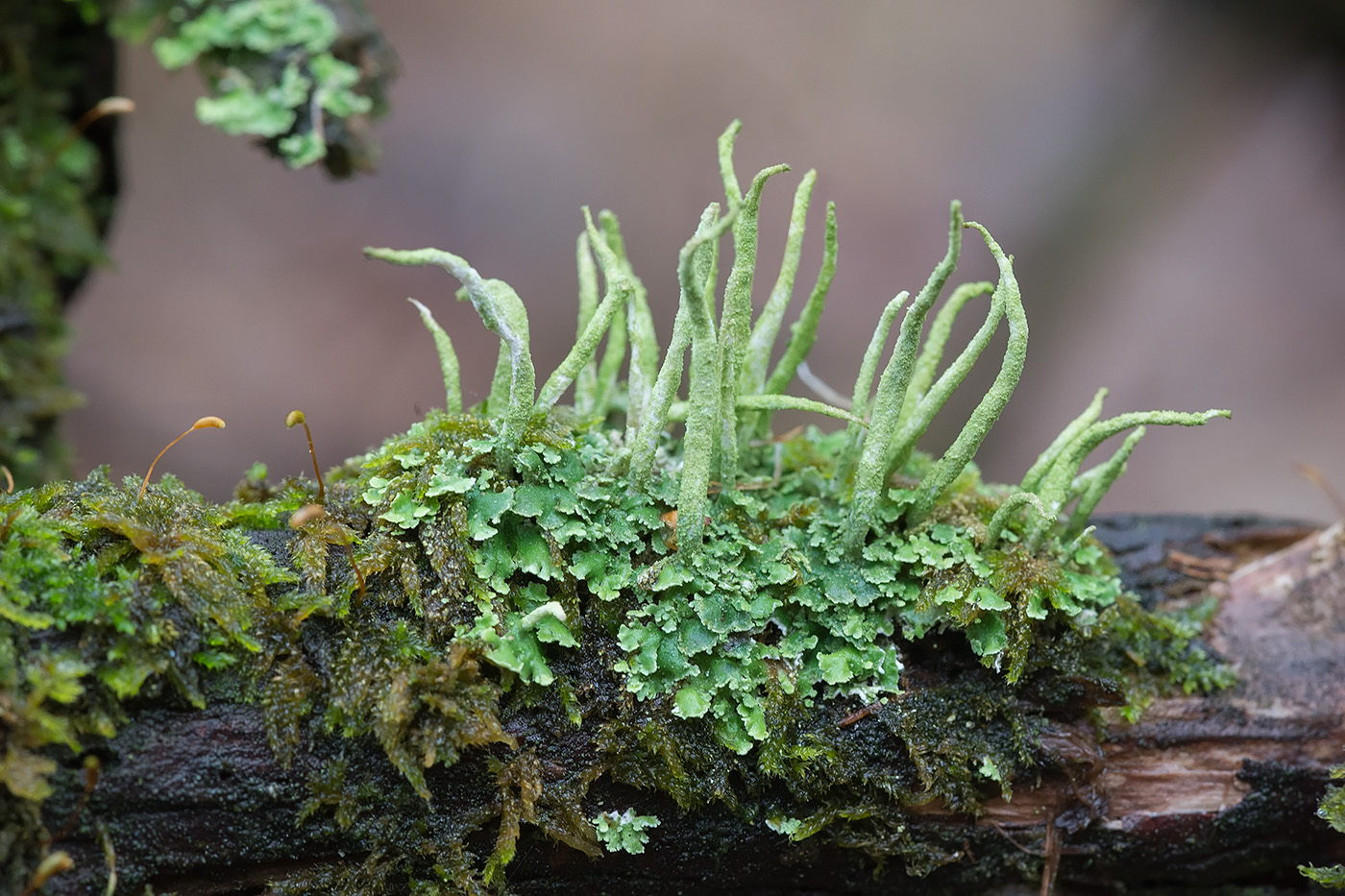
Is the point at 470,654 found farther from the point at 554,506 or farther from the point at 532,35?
the point at 532,35

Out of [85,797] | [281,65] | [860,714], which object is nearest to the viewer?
[85,797]

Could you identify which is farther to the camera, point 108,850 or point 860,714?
point 860,714

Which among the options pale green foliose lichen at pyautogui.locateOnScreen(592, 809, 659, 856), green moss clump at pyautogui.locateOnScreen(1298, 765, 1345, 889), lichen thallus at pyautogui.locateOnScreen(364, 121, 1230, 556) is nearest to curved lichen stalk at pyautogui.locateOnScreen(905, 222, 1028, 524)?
lichen thallus at pyautogui.locateOnScreen(364, 121, 1230, 556)

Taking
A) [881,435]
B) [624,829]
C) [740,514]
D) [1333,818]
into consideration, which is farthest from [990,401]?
[1333,818]

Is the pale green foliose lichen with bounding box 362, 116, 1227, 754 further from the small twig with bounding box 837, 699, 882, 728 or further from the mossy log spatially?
the mossy log

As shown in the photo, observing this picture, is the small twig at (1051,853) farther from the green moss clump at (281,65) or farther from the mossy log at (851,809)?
the green moss clump at (281,65)

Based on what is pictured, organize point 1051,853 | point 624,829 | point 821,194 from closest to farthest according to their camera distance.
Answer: point 624,829, point 1051,853, point 821,194

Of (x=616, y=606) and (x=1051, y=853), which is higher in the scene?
(x=616, y=606)

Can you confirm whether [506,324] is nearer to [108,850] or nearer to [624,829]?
[624,829]
